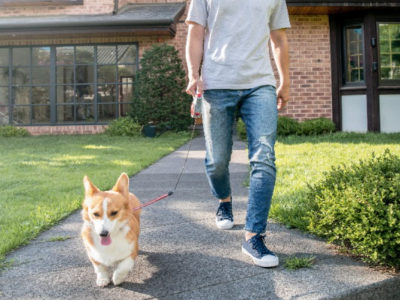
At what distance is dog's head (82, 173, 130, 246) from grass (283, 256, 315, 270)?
3.31 feet

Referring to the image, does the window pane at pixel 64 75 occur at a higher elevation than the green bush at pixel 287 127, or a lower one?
higher

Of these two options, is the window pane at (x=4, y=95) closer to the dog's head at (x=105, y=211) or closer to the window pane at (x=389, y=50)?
the window pane at (x=389, y=50)

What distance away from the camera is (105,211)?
2402 millimetres

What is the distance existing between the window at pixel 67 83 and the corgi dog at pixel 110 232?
1080 cm

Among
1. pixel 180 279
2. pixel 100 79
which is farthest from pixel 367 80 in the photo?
pixel 180 279

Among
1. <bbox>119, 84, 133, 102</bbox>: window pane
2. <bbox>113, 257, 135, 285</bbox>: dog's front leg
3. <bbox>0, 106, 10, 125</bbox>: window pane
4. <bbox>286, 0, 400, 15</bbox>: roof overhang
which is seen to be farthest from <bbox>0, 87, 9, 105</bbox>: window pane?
<bbox>113, 257, 135, 285</bbox>: dog's front leg

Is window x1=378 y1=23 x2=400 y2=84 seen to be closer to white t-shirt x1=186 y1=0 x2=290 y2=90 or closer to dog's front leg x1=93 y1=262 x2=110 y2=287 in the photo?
white t-shirt x1=186 y1=0 x2=290 y2=90

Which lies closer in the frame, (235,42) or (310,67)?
(235,42)

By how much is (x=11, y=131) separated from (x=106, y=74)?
9.67 feet

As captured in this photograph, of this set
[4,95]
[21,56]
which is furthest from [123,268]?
[4,95]

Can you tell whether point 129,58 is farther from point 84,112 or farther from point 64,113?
point 64,113

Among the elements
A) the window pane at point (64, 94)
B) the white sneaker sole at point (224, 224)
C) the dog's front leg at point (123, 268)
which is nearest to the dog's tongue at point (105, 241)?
the dog's front leg at point (123, 268)

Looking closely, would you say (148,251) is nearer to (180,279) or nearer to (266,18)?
(180,279)

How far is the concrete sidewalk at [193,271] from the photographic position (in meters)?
2.49
